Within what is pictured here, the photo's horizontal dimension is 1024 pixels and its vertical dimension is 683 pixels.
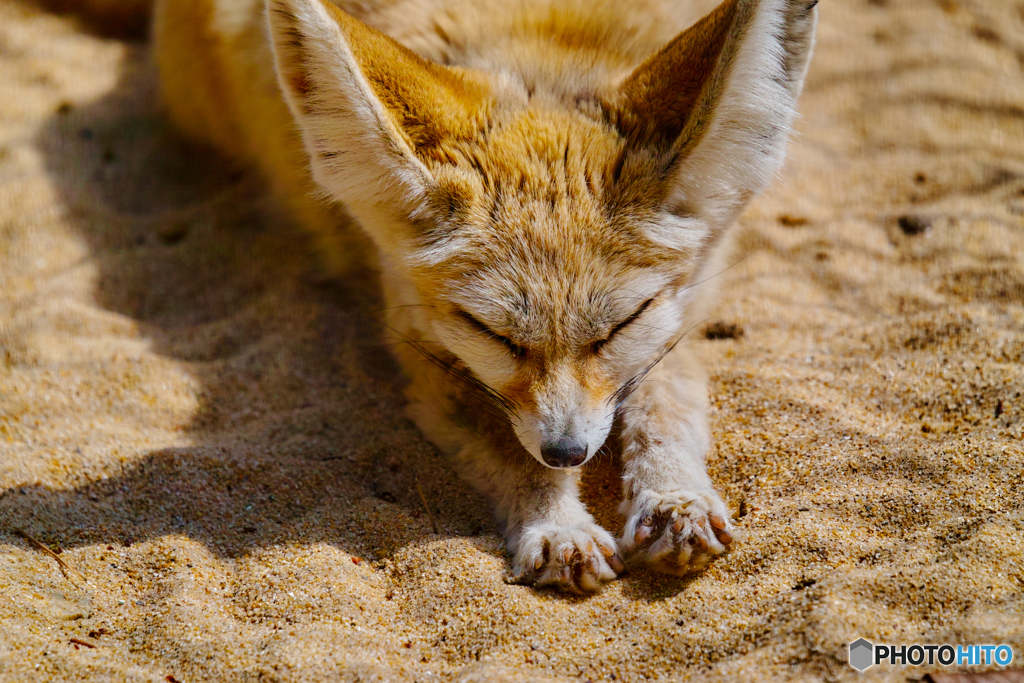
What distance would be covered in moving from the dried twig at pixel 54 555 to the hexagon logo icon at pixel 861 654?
205 centimetres

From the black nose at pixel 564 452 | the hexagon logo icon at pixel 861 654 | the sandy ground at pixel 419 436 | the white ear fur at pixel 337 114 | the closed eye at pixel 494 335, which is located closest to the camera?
the hexagon logo icon at pixel 861 654

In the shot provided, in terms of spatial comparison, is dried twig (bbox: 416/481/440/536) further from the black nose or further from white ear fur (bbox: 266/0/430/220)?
white ear fur (bbox: 266/0/430/220)

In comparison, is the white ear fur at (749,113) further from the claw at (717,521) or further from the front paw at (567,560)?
the front paw at (567,560)

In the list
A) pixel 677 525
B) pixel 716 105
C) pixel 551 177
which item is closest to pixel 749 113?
pixel 716 105

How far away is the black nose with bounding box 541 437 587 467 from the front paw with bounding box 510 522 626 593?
0.21 metres

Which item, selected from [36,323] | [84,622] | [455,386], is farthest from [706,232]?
[36,323]

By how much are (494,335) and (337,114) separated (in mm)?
817

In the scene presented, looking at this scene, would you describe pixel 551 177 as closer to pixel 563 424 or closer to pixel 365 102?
pixel 365 102

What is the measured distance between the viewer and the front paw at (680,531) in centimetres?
221

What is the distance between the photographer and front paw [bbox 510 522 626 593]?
2.23 m

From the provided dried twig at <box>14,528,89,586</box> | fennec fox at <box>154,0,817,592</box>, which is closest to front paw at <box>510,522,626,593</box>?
fennec fox at <box>154,0,817,592</box>

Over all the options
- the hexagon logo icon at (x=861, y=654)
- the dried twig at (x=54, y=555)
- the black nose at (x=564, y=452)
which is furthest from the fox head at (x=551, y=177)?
the dried twig at (x=54, y=555)

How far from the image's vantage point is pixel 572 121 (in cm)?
253

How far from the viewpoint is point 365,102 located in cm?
224
